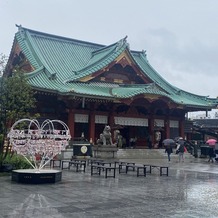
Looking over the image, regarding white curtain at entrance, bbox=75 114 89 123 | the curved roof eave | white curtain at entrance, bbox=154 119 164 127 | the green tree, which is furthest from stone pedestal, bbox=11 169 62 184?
white curtain at entrance, bbox=154 119 164 127

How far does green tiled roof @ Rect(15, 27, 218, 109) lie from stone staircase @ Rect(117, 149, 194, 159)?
5.08 metres

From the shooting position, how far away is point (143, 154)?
103ft

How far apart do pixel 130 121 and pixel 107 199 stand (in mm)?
24647

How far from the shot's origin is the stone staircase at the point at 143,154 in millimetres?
30016

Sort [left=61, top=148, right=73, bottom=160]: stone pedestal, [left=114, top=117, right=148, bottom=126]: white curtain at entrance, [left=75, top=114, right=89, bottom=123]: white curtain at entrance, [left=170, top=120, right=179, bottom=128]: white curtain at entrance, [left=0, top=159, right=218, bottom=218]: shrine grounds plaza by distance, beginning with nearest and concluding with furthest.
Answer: [left=0, top=159, right=218, bottom=218]: shrine grounds plaza < [left=61, top=148, right=73, bottom=160]: stone pedestal < [left=75, top=114, right=89, bottom=123]: white curtain at entrance < [left=114, top=117, right=148, bottom=126]: white curtain at entrance < [left=170, top=120, right=179, bottom=128]: white curtain at entrance

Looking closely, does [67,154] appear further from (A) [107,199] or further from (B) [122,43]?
(A) [107,199]

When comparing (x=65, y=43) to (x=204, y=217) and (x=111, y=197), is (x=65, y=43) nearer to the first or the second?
(x=111, y=197)

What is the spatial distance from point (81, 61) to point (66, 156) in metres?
13.8

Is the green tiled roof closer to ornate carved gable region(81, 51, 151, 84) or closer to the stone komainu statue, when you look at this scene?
ornate carved gable region(81, 51, 151, 84)

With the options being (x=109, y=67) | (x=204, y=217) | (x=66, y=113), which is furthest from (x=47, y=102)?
(x=204, y=217)

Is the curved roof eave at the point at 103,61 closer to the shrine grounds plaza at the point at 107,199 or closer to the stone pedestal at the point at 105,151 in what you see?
the stone pedestal at the point at 105,151

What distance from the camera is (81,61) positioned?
37000mm

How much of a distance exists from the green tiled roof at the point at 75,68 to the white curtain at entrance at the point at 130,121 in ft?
10.0

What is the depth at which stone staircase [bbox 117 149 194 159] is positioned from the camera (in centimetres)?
3002
